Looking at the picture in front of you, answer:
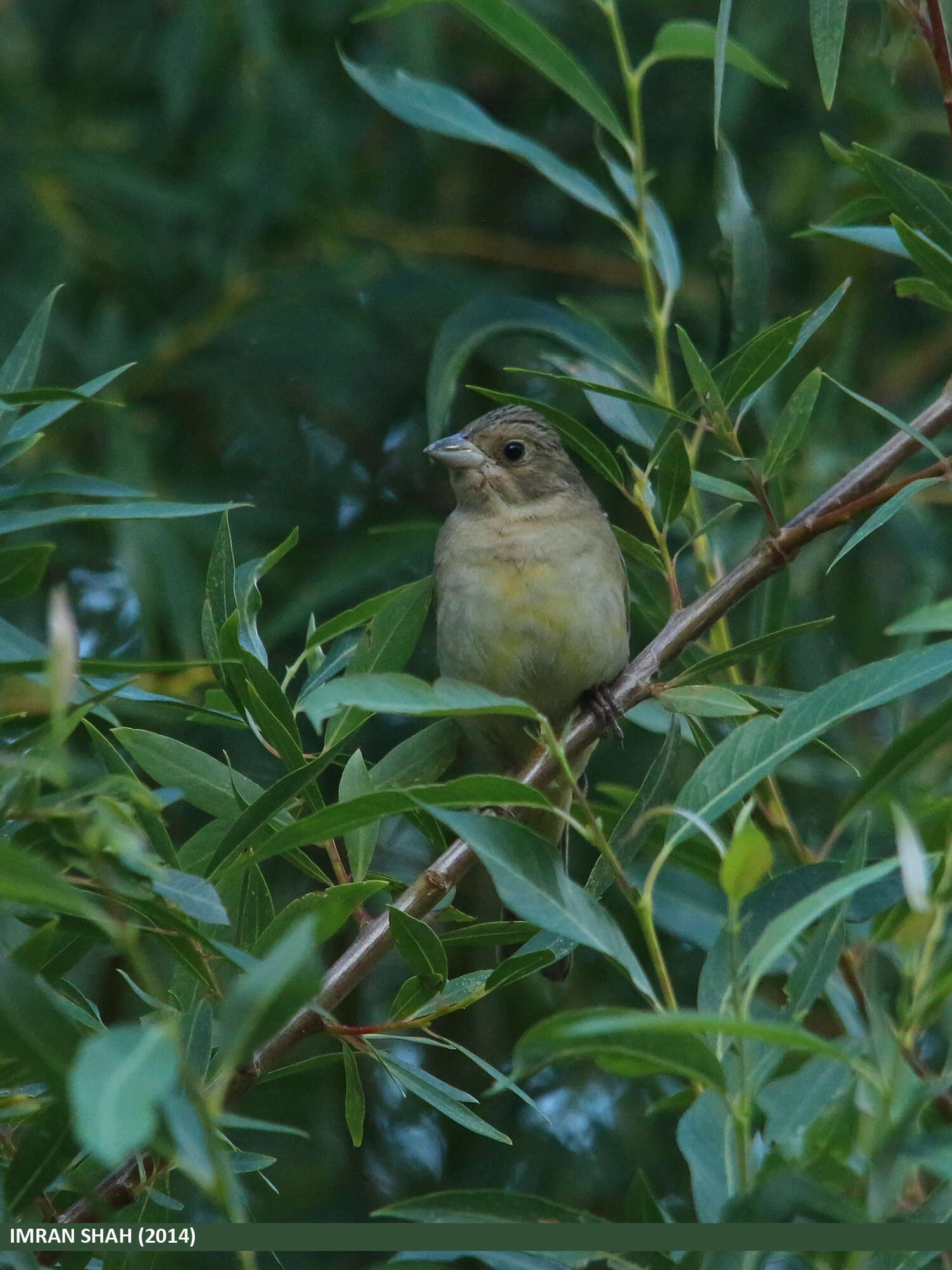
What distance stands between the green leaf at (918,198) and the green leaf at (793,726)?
875mm

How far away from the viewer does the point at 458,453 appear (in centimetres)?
438

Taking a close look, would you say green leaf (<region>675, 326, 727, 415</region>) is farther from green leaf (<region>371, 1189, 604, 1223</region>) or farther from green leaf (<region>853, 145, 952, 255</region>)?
green leaf (<region>371, 1189, 604, 1223</region>)

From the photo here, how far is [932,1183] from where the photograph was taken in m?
3.21

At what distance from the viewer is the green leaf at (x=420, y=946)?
2.27 m

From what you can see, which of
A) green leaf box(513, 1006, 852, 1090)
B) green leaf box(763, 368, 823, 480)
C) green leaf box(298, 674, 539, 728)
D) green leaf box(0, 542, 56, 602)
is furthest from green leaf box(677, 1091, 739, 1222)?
green leaf box(763, 368, 823, 480)

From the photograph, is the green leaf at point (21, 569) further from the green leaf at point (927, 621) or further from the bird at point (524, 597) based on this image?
the bird at point (524, 597)

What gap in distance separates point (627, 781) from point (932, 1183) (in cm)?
190

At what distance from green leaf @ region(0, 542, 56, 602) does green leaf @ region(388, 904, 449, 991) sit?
695mm

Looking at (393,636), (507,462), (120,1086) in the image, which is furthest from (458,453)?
(120,1086)

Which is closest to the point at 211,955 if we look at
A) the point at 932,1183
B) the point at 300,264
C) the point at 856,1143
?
the point at 856,1143

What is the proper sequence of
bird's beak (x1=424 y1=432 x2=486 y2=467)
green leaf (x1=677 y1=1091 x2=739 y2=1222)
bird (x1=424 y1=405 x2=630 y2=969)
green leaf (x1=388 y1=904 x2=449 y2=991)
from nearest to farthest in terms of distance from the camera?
1. green leaf (x1=677 y1=1091 x2=739 y2=1222)
2. green leaf (x1=388 y1=904 x2=449 y2=991)
3. bird (x1=424 y1=405 x2=630 y2=969)
4. bird's beak (x1=424 y1=432 x2=486 y2=467)

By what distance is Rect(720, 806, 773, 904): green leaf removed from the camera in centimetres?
165

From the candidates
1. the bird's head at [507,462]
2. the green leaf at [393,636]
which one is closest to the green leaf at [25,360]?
the green leaf at [393,636]

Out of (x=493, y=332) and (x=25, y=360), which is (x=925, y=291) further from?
(x=25, y=360)
